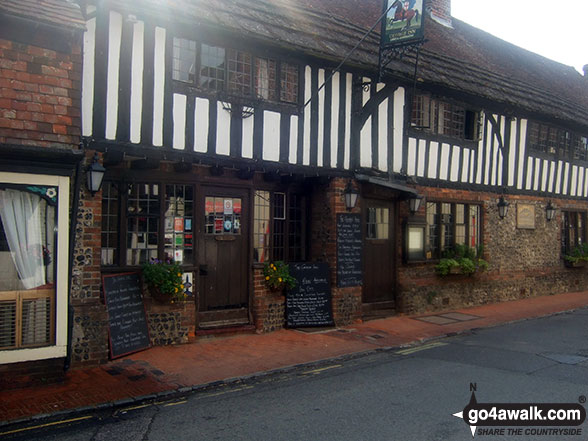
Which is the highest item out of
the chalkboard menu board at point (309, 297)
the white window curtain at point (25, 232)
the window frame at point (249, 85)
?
the window frame at point (249, 85)

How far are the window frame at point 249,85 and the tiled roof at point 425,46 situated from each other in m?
0.42

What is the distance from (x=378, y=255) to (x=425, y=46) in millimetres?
6402

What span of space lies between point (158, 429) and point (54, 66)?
14.9 ft

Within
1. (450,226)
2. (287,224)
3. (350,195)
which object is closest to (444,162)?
(450,226)

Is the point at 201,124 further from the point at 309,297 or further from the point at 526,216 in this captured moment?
the point at 526,216

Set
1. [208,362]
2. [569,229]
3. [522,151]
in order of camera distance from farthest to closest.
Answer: [569,229] < [522,151] < [208,362]

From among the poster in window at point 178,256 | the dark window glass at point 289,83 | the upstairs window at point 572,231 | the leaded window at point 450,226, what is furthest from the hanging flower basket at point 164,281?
the upstairs window at point 572,231

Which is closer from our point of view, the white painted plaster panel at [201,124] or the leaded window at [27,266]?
the leaded window at [27,266]

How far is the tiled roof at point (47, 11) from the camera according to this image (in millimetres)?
6023

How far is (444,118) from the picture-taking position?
41.6ft

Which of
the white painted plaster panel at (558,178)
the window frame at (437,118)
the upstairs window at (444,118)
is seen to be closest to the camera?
the window frame at (437,118)

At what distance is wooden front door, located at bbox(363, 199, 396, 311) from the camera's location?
1138 centimetres

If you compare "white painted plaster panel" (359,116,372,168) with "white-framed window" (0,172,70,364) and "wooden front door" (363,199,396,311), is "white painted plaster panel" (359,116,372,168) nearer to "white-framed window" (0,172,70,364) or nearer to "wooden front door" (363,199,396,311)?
"wooden front door" (363,199,396,311)

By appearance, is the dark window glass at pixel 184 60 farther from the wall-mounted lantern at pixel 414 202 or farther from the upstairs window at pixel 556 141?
the upstairs window at pixel 556 141
